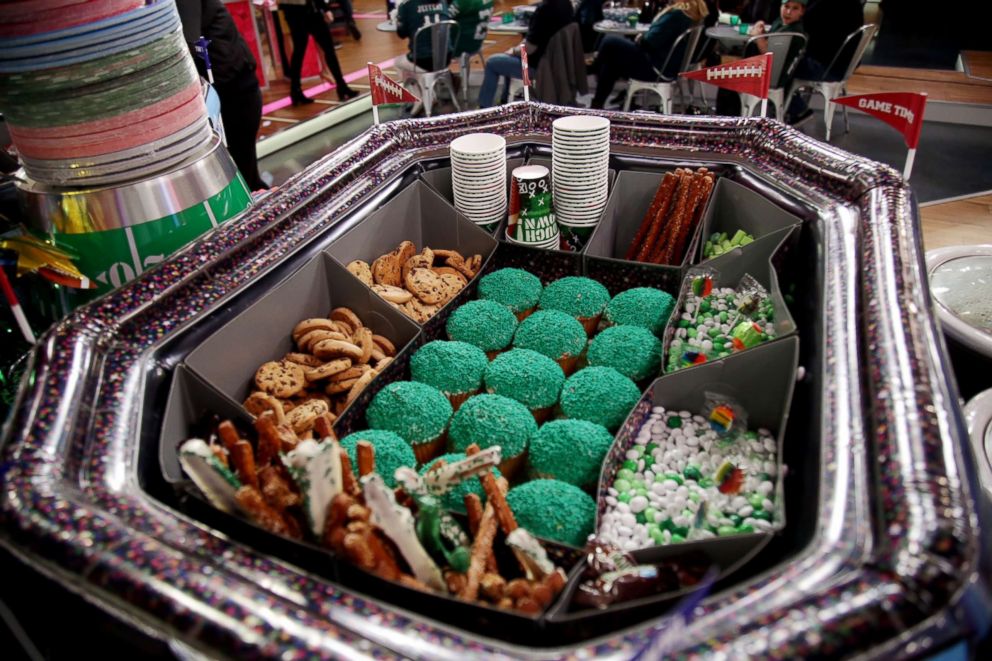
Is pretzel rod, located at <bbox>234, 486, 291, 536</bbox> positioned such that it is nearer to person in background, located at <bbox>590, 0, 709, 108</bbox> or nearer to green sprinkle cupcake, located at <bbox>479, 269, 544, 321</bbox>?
green sprinkle cupcake, located at <bbox>479, 269, 544, 321</bbox>

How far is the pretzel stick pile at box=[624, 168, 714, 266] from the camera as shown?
2.10 meters

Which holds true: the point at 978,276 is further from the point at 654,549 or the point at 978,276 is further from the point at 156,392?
the point at 156,392

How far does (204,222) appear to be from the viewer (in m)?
1.80

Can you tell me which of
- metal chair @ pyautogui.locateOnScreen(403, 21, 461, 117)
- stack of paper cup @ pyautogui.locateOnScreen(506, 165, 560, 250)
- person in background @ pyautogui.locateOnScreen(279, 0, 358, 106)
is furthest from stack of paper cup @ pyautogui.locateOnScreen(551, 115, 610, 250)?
person in background @ pyautogui.locateOnScreen(279, 0, 358, 106)

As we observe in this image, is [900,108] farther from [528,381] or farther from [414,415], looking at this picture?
[414,415]

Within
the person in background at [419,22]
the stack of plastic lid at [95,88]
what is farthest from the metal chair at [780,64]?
the stack of plastic lid at [95,88]

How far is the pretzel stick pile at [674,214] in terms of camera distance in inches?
82.8

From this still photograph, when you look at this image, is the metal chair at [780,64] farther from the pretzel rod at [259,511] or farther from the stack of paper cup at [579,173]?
the pretzel rod at [259,511]

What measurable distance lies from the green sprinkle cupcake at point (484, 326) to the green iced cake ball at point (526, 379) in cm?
10

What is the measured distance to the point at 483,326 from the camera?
1833mm

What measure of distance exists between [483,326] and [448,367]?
19 cm

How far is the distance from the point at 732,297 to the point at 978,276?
1.05 m

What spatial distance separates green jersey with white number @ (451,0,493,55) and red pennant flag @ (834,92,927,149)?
5.01m

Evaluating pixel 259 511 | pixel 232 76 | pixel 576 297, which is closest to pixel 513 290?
pixel 576 297
